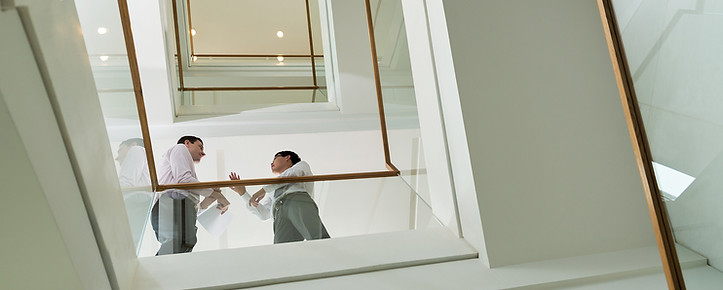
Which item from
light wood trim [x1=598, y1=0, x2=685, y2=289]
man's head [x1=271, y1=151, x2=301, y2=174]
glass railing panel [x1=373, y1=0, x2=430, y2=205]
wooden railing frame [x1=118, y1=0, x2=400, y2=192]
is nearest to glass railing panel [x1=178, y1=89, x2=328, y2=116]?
man's head [x1=271, y1=151, x2=301, y2=174]

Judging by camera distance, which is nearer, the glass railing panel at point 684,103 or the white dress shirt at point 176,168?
the glass railing panel at point 684,103

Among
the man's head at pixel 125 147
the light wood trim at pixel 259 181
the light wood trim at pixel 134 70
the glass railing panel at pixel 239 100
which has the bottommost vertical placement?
the light wood trim at pixel 259 181

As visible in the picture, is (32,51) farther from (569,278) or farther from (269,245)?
(569,278)

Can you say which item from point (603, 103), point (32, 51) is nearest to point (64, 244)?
point (32, 51)

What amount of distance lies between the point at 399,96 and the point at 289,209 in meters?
0.92

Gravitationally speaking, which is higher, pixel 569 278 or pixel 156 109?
pixel 156 109

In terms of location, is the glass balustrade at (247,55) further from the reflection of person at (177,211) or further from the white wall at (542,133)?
the white wall at (542,133)

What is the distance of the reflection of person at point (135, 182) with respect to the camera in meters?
1.69

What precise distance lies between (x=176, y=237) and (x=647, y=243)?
1.71 m

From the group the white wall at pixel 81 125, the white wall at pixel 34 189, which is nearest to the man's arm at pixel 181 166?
the white wall at pixel 81 125

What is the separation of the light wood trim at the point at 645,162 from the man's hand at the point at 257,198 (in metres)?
1.71

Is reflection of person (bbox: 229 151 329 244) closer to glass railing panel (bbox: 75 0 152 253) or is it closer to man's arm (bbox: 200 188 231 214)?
man's arm (bbox: 200 188 231 214)

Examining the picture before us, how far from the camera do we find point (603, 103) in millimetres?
1723

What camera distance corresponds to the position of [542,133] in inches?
66.0
